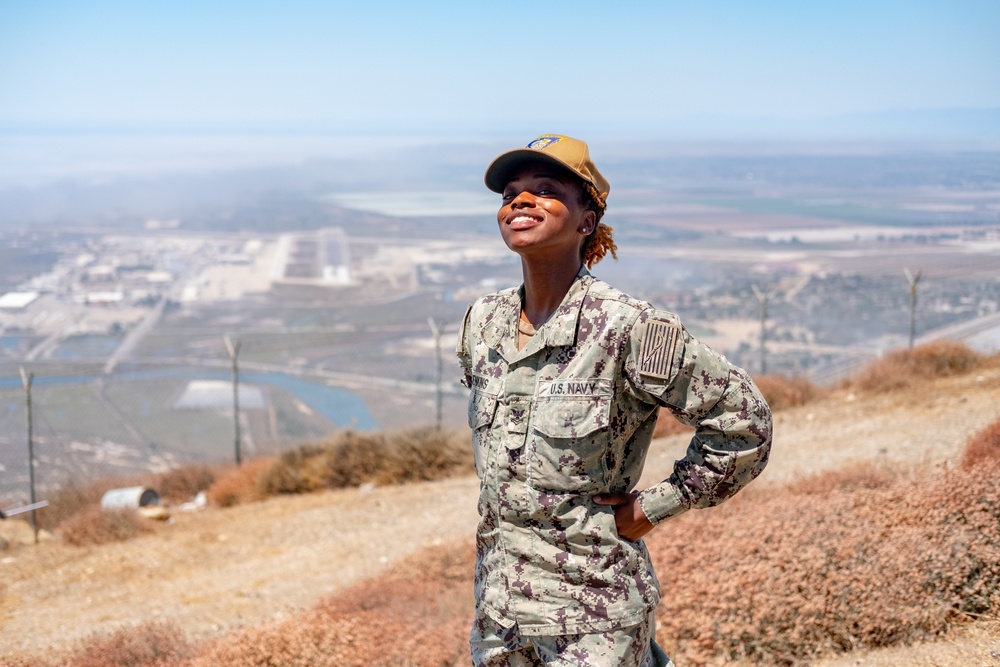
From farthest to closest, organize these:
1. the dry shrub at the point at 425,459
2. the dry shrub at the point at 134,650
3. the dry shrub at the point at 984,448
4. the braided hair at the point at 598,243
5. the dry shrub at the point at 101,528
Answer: the dry shrub at the point at 425,459
the dry shrub at the point at 101,528
the dry shrub at the point at 984,448
the dry shrub at the point at 134,650
the braided hair at the point at 598,243

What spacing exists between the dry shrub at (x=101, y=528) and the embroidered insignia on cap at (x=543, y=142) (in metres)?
9.60

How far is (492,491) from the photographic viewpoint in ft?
8.41

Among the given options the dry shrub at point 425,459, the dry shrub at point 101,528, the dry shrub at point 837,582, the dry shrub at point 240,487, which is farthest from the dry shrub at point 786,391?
the dry shrub at point 837,582

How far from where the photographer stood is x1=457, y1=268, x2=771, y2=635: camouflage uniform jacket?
238 centimetres

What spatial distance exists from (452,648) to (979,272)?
3636 cm

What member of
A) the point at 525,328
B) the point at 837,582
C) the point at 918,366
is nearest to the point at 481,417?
the point at 525,328

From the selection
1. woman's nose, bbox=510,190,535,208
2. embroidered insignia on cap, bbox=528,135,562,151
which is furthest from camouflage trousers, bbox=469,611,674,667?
embroidered insignia on cap, bbox=528,135,562,151

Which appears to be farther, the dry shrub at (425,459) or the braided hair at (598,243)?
the dry shrub at (425,459)

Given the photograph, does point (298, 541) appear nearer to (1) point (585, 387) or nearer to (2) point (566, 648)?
(2) point (566, 648)

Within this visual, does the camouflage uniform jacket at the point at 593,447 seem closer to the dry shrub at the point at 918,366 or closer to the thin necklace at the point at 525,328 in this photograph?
the thin necklace at the point at 525,328

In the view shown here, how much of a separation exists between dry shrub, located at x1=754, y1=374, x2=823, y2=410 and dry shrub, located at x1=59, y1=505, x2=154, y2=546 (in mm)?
8495

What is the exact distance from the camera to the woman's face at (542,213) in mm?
2547

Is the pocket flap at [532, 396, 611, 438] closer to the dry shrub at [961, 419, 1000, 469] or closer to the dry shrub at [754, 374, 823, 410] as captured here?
the dry shrub at [961, 419, 1000, 469]

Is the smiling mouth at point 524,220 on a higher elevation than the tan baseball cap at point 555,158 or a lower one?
lower
